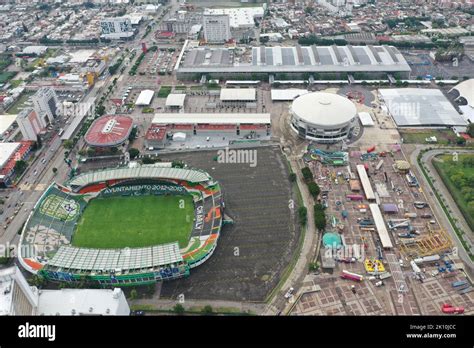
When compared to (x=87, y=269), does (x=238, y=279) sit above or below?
below

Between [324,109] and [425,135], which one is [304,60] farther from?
[425,135]

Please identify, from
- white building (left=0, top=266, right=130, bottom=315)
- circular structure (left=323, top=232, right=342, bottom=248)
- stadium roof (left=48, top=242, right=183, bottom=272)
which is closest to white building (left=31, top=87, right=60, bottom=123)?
stadium roof (left=48, top=242, right=183, bottom=272)

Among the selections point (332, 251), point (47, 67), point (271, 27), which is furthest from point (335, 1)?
point (332, 251)

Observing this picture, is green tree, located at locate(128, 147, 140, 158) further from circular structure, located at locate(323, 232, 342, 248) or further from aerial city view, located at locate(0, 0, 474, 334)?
circular structure, located at locate(323, 232, 342, 248)

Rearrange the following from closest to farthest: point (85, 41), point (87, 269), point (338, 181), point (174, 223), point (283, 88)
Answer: point (87, 269)
point (174, 223)
point (338, 181)
point (283, 88)
point (85, 41)

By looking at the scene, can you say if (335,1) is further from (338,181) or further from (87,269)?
(87,269)
